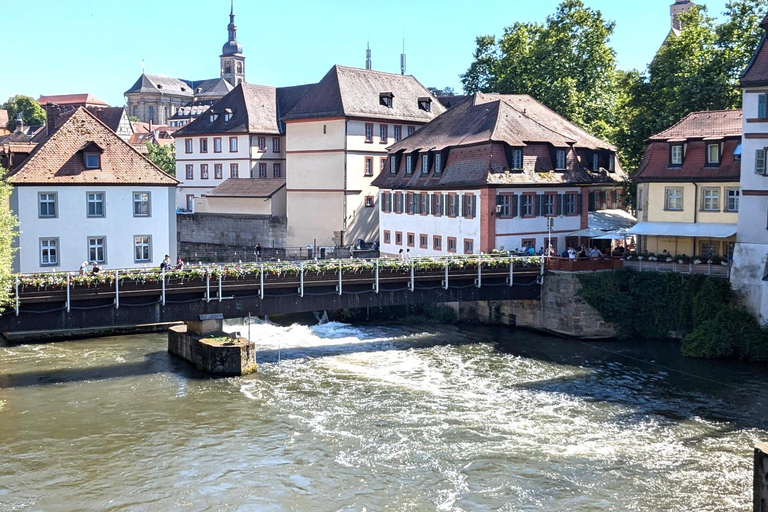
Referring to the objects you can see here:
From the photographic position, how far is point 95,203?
40469 millimetres

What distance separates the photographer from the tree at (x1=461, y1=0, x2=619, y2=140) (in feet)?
205

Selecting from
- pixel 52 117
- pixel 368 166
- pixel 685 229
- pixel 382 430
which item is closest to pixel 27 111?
pixel 368 166

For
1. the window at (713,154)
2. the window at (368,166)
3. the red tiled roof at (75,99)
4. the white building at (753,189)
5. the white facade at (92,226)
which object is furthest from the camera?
the red tiled roof at (75,99)

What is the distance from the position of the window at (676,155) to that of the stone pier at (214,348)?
22314mm

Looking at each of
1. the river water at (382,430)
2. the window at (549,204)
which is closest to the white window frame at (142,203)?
the river water at (382,430)

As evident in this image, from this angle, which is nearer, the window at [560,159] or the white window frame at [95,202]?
the white window frame at [95,202]

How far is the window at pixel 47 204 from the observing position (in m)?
39.3

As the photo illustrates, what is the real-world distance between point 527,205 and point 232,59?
443ft

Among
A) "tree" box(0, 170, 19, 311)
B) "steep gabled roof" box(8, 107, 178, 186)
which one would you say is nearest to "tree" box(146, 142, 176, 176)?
"steep gabled roof" box(8, 107, 178, 186)

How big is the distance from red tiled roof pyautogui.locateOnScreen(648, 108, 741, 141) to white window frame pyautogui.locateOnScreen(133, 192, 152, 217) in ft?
77.8

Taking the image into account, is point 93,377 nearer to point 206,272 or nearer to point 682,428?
point 206,272

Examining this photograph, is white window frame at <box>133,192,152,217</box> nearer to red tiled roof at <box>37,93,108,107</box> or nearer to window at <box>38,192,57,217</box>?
window at <box>38,192,57,217</box>

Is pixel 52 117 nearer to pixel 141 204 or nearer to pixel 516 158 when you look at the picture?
pixel 141 204

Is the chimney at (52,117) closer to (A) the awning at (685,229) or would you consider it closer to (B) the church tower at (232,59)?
(A) the awning at (685,229)
